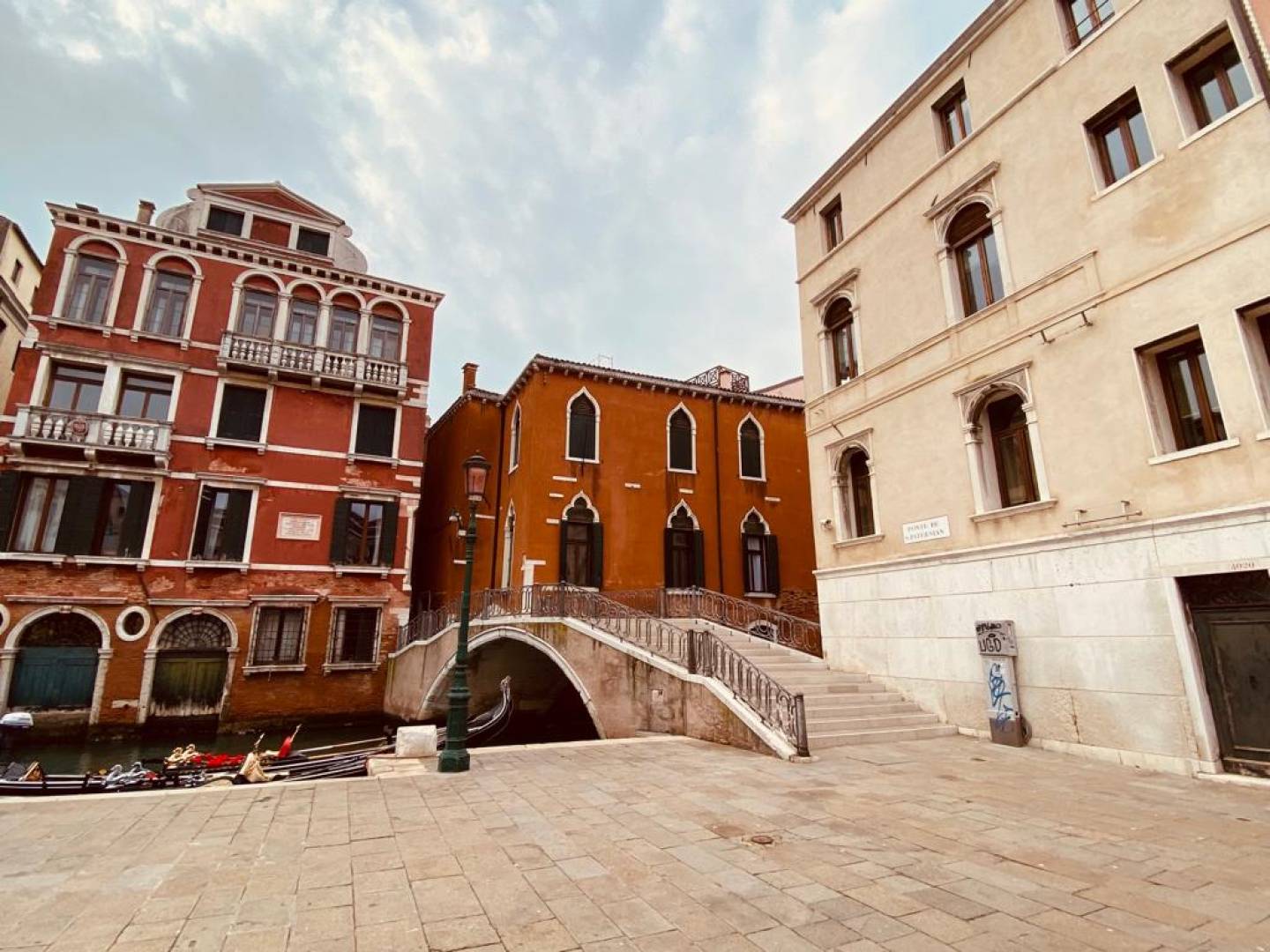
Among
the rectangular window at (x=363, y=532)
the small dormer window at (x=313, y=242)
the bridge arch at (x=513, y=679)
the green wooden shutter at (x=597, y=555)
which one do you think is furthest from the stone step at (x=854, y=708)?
the small dormer window at (x=313, y=242)

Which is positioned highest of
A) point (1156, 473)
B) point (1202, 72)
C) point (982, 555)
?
point (1202, 72)

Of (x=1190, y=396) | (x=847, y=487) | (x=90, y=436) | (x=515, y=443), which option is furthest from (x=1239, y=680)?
(x=90, y=436)

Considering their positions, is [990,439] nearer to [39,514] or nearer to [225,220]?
[39,514]

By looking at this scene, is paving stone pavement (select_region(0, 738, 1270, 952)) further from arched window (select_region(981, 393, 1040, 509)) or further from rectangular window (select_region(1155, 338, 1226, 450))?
arched window (select_region(981, 393, 1040, 509))

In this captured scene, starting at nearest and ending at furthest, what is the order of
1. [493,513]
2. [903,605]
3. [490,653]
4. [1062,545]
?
[1062,545] → [903,605] → [490,653] → [493,513]

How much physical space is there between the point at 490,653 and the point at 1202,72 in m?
19.9

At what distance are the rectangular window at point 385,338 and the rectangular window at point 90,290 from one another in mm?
7989

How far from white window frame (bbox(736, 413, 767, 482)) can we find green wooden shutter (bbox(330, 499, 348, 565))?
45.5 feet

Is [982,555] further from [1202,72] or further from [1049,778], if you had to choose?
[1202,72]

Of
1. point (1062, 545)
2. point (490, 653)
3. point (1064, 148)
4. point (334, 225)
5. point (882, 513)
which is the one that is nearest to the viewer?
point (1062, 545)

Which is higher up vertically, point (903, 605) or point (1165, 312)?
point (1165, 312)

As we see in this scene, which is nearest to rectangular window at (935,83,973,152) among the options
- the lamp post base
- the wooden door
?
the wooden door

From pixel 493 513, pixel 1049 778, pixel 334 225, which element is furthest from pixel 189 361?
pixel 1049 778

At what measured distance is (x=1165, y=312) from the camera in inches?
312
